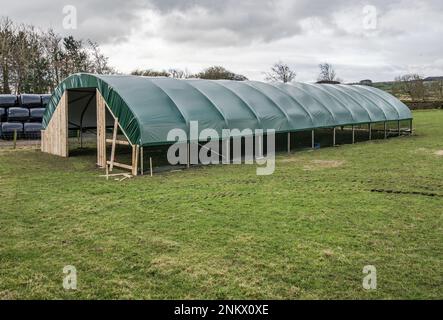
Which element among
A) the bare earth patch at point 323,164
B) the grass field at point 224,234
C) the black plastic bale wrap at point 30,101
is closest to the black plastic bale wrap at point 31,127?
the black plastic bale wrap at point 30,101

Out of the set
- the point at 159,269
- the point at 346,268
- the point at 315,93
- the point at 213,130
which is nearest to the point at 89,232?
the point at 159,269

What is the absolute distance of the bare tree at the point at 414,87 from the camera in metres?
46.6

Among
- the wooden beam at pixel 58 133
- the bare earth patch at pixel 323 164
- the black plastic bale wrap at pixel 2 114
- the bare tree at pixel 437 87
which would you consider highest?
the bare tree at pixel 437 87

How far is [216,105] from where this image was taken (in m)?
13.9

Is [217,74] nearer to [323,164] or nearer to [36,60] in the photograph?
[36,60]

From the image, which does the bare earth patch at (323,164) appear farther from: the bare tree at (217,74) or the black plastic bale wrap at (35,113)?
the bare tree at (217,74)

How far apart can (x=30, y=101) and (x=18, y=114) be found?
3.07ft

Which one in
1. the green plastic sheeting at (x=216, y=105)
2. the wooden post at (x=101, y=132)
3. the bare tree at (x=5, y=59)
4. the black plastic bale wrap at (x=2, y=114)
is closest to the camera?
the green plastic sheeting at (x=216, y=105)

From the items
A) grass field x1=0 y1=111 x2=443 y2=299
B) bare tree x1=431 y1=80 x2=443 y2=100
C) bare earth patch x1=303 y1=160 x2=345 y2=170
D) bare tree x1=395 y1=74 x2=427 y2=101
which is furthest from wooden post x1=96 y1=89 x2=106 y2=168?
bare tree x1=431 y1=80 x2=443 y2=100

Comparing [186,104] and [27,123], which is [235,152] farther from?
[27,123]

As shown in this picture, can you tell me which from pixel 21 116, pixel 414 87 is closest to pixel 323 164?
pixel 21 116

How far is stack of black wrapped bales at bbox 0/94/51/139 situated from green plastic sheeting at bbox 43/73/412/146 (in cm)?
617

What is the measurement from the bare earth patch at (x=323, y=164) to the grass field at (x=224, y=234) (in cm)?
106

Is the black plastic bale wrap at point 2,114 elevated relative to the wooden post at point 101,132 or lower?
elevated
